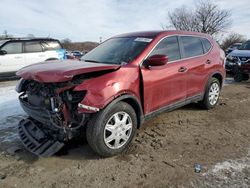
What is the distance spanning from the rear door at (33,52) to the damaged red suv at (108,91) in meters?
7.36

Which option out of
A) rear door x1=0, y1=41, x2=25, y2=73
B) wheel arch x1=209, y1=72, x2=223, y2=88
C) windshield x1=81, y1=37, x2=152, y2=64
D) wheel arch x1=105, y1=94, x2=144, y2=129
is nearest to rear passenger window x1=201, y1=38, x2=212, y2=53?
wheel arch x1=209, y1=72, x2=223, y2=88

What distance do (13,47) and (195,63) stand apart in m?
8.65

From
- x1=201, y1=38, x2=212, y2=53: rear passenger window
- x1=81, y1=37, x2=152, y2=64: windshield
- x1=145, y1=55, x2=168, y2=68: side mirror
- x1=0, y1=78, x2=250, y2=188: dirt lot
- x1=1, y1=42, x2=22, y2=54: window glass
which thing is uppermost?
x1=1, y1=42, x2=22, y2=54: window glass

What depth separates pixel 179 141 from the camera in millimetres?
4477

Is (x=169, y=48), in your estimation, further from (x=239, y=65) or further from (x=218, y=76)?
(x=239, y=65)

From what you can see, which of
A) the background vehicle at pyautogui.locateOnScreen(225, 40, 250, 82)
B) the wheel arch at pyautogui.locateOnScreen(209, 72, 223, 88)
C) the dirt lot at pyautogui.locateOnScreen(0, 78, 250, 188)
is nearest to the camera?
the dirt lot at pyautogui.locateOnScreen(0, 78, 250, 188)

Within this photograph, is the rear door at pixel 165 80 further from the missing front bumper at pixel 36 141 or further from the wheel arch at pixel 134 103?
the missing front bumper at pixel 36 141

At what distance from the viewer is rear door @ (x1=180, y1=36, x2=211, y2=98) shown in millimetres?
5304

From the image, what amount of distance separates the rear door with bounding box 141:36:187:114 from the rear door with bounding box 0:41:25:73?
27.3 feet

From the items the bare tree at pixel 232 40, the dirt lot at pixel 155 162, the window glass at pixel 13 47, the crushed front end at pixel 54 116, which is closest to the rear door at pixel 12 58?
the window glass at pixel 13 47

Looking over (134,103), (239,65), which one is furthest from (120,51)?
(239,65)

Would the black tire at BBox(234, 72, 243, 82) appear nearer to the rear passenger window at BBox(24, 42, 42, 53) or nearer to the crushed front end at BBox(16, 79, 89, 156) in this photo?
the rear passenger window at BBox(24, 42, 42, 53)

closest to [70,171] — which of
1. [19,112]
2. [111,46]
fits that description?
[111,46]

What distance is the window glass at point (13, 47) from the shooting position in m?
11.4
